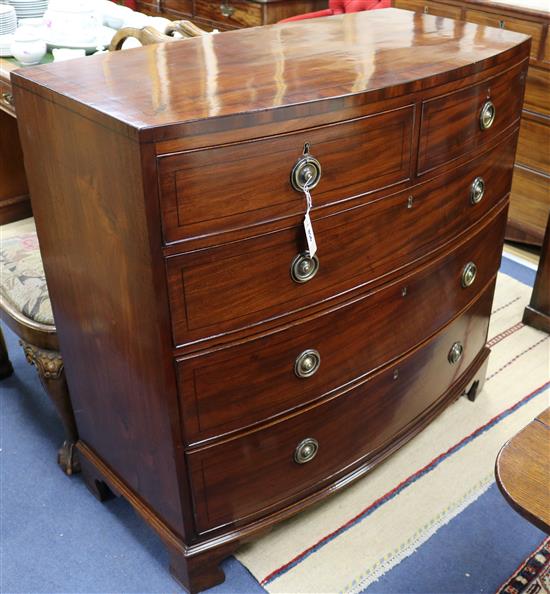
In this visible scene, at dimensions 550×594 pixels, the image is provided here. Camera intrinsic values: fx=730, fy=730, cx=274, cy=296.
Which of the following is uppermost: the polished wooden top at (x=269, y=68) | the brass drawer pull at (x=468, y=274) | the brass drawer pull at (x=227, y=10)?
the polished wooden top at (x=269, y=68)

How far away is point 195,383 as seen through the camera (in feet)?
4.24

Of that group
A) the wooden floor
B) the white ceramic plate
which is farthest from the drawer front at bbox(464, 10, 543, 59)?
the white ceramic plate

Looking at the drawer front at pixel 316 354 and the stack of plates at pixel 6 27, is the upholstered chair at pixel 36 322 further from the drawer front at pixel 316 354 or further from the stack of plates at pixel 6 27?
the stack of plates at pixel 6 27

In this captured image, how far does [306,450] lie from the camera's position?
1.55 meters

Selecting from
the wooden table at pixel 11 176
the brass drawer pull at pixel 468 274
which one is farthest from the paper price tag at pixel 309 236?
the wooden table at pixel 11 176

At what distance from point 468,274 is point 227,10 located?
108 inches

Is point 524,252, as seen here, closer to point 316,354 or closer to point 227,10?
point 316,354

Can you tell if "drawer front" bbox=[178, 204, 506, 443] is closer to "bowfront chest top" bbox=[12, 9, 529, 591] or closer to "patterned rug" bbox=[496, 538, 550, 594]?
"bowfront chest top" bbox=[12, 9, 529, 591]

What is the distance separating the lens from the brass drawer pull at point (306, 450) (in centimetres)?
154

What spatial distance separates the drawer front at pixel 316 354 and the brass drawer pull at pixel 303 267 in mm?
101

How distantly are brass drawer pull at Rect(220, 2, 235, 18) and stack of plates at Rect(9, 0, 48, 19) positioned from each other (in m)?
1.49

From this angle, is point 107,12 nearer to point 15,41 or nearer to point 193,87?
point 15,41

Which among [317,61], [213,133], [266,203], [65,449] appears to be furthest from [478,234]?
[65,449]

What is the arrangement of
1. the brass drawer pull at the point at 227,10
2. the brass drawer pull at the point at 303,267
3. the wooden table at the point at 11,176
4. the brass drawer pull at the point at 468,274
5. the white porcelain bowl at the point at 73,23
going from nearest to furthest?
the brass drawer pull at the point at 303,267 → the brass drawer pull at the point at 468,274 → the white porcelain bowl at the point at 73,23 → the wooden table at the point at 11,176 → the brass drawer pull at the point at 227,10
